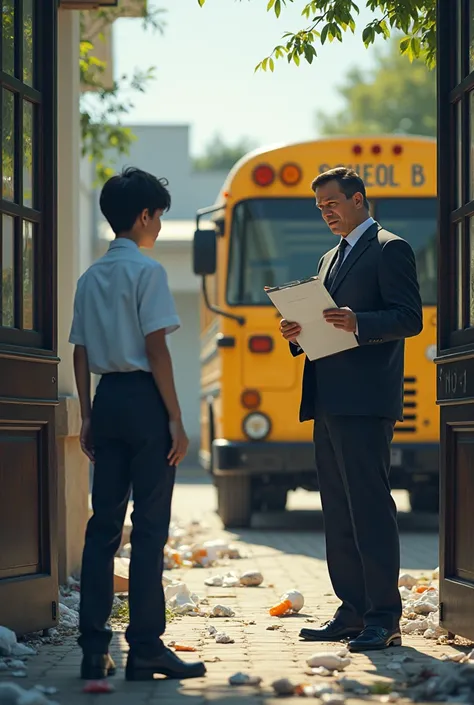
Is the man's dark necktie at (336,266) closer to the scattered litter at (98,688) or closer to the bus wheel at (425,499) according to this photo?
the scattered litter at (98,688)

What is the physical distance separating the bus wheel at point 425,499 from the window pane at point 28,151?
7.70m

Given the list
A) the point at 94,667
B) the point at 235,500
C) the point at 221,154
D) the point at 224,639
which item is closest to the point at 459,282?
the point at 224,639

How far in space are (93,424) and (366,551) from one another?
5.02 ft

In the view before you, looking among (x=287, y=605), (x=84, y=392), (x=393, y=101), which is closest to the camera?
(x=84, y=392)

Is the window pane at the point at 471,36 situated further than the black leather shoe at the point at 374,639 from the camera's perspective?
Yes

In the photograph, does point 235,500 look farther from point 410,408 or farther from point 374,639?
point 374,639

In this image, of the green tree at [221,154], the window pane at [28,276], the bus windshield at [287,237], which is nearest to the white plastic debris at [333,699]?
the window pane at [28,276]

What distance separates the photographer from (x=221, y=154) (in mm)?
94750

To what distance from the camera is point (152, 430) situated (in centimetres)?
497

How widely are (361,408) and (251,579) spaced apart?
115 inches

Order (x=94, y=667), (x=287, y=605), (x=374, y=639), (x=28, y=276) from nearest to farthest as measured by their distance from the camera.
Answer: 1. (x=94, y=667)
2. (x=374, y=639)
3. (x=28, y=276)
4. (x=287, y=605)

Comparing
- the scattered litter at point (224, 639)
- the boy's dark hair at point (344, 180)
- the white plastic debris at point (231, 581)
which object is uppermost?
the boy's dark hair at point (344, 180)

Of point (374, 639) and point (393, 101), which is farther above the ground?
point (393, 101)

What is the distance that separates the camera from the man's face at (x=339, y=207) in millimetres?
6121
